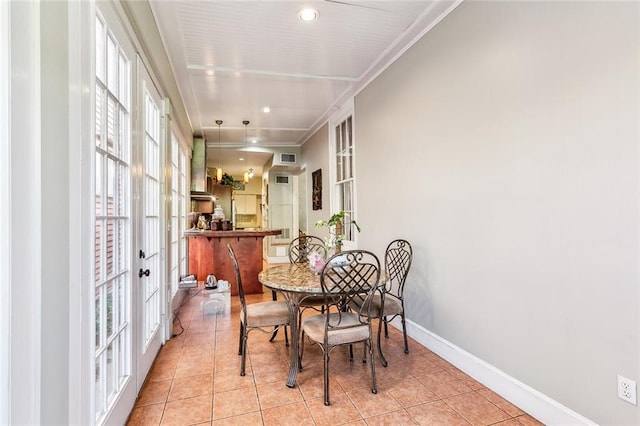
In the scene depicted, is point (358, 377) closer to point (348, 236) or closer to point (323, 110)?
point (348, 236)

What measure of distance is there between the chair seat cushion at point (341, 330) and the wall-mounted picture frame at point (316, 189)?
3.72 m

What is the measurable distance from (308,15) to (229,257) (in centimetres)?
A: 362

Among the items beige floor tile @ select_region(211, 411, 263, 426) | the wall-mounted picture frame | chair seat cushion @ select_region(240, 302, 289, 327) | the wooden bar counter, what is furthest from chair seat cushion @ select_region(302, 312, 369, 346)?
the wall-mounted picture frame

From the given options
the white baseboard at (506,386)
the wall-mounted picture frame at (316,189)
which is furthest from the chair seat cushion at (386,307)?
the wall-mounted picture frame at (316,189)

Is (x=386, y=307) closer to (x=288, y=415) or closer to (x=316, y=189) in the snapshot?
(x=288, y=415)

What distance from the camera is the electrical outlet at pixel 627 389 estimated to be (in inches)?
59.7

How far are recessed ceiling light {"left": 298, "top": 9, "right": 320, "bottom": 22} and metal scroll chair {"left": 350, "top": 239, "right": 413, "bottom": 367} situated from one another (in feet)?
7.06

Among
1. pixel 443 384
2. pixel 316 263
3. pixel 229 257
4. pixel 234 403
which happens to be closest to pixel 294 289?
pixel 316 263

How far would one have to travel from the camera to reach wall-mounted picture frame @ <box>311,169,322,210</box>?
6016 millimetres

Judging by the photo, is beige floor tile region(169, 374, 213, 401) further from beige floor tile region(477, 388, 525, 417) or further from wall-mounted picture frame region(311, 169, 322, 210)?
wall-mounted picture frame region(311, 169, 322, 210)

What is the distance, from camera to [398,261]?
3268 millimetres

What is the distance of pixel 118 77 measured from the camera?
5.90 feet

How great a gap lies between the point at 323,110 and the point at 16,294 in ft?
15.5

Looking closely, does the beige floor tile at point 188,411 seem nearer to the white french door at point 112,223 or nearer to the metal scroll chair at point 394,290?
the white french door at point 112,223
